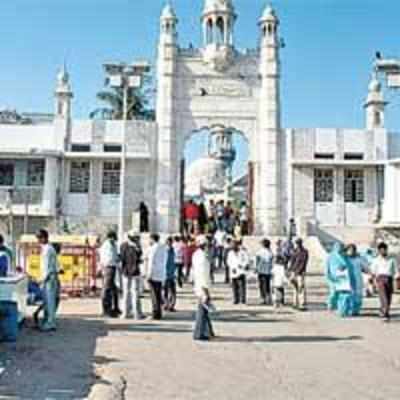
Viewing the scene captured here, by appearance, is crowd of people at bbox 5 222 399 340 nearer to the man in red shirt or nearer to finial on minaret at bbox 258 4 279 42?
the man in red shirt

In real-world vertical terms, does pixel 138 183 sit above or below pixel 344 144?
below

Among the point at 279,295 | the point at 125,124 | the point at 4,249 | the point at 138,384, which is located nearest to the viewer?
the point at 138,384

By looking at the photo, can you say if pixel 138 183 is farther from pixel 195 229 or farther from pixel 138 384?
pixel 138 384

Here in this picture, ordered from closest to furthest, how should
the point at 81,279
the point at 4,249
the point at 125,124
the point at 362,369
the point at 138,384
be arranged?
the point at 138,384
the point at 362,369
the point at 4,249
the point at 81,279
the point at 125,124

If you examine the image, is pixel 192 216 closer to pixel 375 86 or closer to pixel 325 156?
pixel 325 156

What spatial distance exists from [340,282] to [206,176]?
142 ft

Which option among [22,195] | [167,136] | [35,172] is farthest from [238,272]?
[35,172]

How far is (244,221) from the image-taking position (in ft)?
106

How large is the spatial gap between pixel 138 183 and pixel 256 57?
336 inches

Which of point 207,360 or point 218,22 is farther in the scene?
point 218,22

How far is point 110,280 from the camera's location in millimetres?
13703

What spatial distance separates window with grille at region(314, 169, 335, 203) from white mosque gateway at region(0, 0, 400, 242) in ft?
0.19

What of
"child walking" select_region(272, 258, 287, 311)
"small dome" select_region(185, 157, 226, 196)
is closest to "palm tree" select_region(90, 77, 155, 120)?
"small dome" select_region(185, 157, 226, 196)

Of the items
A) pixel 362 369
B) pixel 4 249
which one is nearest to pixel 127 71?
pixel 4 249
